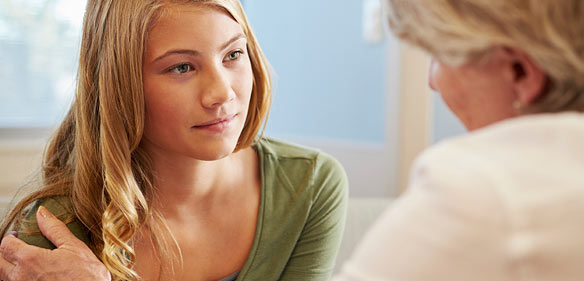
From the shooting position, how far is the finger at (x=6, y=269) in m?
1.17

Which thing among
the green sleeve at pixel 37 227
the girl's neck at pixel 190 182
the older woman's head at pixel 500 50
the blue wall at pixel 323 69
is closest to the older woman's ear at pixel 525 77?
the older woman's head at pixel 500 50

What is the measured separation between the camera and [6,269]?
1176mm

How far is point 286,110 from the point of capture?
3.37 metres

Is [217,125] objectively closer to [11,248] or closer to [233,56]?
[233,56]

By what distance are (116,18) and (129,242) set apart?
1.49ft

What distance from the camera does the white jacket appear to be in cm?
58

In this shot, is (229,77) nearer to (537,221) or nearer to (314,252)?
(314,252)

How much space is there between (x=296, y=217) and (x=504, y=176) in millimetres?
882

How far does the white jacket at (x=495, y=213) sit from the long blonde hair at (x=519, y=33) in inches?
2.1

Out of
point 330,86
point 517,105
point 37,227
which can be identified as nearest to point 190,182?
point 37,227

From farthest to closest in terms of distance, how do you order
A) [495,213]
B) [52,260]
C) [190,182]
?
1. [190,182]
2. [52,260]
3. [495,213]

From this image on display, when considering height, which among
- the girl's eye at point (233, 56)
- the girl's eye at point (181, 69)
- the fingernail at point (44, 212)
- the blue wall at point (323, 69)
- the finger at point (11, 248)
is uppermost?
the girl's eye at point (181, 69)

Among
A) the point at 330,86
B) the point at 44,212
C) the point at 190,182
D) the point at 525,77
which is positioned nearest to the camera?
the point at 525,77

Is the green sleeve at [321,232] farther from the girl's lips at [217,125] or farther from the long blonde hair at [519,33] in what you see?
the long blonde hair at [519,33]
